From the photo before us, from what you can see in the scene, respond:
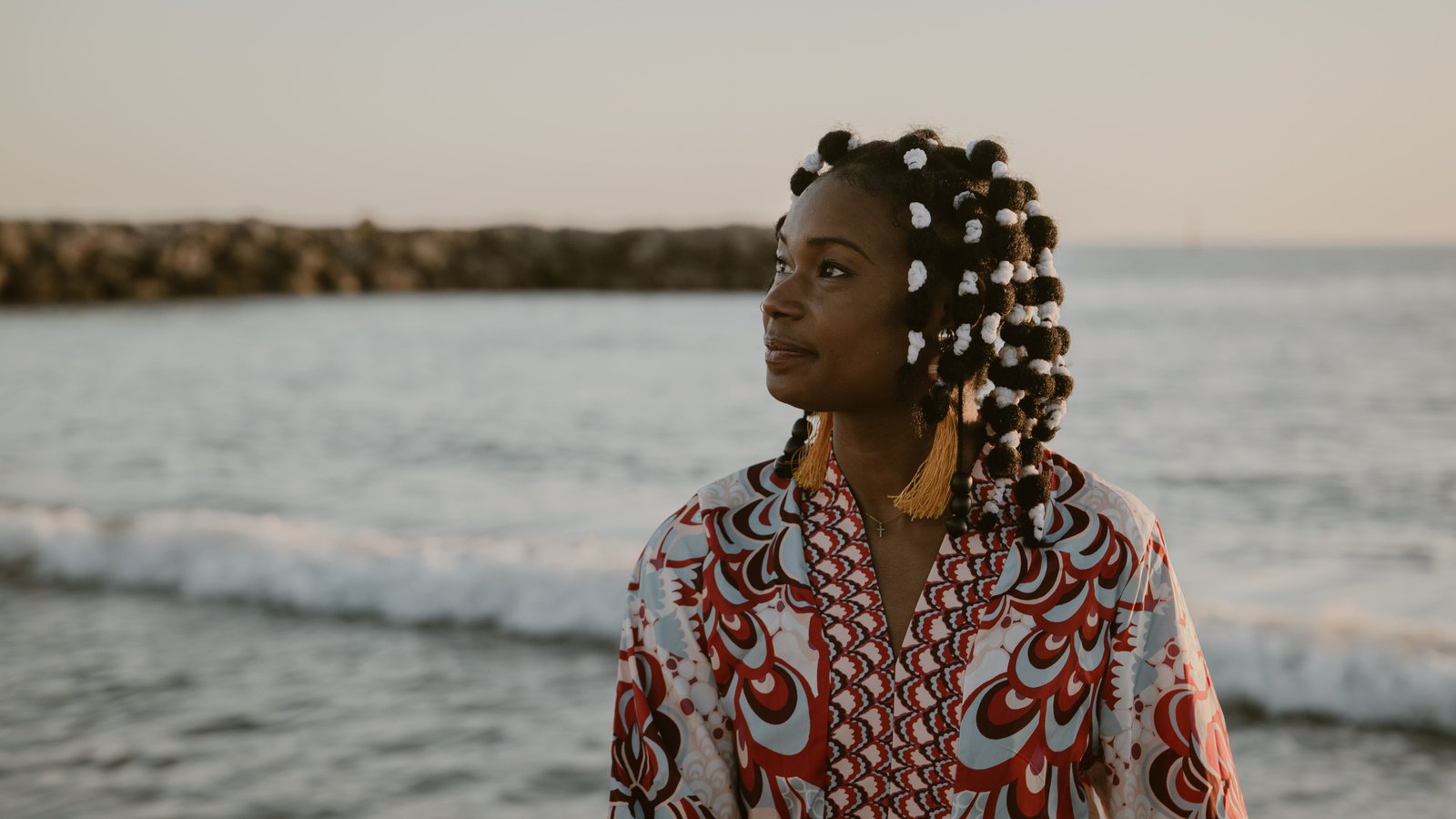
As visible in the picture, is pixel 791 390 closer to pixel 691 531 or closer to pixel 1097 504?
pixel 691 531

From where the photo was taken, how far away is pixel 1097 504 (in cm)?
165

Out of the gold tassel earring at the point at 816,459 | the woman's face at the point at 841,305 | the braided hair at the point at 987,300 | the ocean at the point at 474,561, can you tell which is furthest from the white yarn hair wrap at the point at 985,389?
the ocean at the point at 474,561

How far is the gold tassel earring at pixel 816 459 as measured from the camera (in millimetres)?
1789

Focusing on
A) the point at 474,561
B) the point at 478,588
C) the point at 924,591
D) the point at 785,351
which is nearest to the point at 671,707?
the point at 924,591

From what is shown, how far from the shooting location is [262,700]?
533 centimetres

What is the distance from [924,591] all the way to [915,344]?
32cm

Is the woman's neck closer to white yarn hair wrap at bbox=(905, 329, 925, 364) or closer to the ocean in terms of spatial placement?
white yarn hair wrap at bbox=(905, 329, 925, 364)

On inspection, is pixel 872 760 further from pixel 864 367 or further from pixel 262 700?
pixel 262 700

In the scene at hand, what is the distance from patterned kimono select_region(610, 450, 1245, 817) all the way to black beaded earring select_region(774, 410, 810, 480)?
0.12m

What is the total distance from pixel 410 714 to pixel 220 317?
25.9 m

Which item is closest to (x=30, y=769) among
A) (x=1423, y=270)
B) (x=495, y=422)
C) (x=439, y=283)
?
(x=495, y=422)

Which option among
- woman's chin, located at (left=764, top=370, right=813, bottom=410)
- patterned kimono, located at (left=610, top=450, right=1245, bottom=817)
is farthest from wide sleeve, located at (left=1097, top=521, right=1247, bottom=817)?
woman's chin, located at (left=764, top=370, right=813, bottom=410)

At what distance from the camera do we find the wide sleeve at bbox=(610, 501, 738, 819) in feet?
5.43

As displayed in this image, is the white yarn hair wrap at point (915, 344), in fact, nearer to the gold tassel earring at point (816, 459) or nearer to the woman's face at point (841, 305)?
the woman's face at point (841, 305)
